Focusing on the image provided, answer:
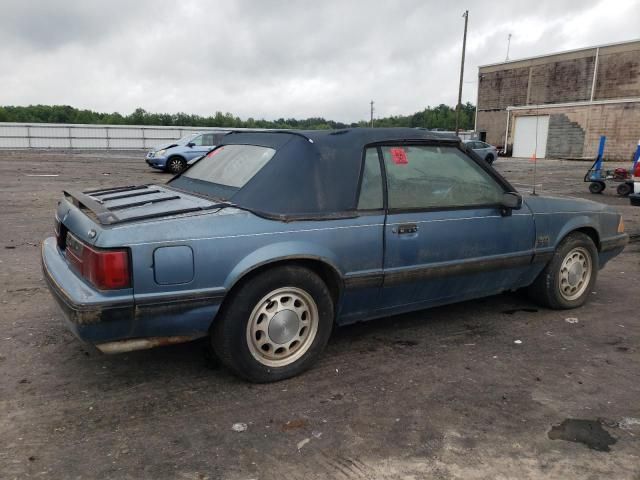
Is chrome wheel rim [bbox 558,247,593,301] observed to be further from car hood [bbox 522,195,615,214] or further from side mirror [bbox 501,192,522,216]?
side mirror [bbox 501,192,522,216]

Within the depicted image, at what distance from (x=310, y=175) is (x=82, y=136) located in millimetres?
34985

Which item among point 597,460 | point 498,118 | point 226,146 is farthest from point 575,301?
point 498,118

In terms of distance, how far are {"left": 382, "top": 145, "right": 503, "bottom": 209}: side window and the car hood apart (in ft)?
1.28

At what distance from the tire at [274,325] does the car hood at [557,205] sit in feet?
6.87

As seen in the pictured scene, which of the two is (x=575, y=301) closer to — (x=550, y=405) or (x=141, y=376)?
(x=550, y=405)

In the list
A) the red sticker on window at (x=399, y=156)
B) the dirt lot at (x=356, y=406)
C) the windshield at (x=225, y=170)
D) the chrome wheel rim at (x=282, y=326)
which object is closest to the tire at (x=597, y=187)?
the dirt lot at (x=356, y=406)

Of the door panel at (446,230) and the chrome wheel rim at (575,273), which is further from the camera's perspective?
the chrome wheel rim at (575,273)

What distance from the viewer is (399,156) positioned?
12.3ft

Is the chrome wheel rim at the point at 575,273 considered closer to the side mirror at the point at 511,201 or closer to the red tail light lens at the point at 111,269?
the side mirror at the point at 511,201

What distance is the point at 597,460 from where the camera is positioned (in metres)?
2.55

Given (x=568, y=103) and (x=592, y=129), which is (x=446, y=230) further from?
(x=568, y=103)

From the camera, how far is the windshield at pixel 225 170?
137 inches

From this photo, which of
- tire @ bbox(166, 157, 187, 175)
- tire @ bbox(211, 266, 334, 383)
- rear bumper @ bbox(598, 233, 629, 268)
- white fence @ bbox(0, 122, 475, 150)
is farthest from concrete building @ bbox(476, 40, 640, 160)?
tire @ bbox(211, 266, 334, 383)

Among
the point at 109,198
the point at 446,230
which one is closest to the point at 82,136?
the point at 109,198
